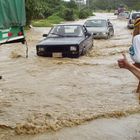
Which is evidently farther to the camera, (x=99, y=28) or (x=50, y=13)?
(x=50, y=13)

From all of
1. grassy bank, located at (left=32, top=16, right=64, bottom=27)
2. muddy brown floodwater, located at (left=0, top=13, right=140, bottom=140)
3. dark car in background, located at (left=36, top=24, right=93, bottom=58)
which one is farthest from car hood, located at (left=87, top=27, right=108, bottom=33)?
grassy bank, located at (left=32, top=16, right=64, bottom=27)

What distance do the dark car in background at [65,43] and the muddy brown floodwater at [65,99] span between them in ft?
0.87

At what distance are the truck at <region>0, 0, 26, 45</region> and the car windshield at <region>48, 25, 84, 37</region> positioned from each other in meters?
7.21

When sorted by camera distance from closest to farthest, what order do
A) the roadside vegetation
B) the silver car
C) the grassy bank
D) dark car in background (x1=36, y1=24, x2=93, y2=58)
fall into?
dark car in background (x1=36, y1=24, x2=93, y2=58), the silver car, the roadside vegetation, the grassy bank

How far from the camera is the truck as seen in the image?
28.8 ft

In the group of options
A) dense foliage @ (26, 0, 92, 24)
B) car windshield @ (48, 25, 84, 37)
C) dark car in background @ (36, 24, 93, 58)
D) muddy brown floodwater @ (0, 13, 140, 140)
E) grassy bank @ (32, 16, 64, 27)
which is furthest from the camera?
grassy bank @ (32, 16, 64, 27)

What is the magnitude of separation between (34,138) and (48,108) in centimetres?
198

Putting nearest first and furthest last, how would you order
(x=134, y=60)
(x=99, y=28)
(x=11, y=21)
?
(x=134, y=60) → (x=11, y=21) → (x=99, y=28)

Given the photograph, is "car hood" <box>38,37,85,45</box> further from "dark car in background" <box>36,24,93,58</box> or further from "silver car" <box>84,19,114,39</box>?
"silver car" <box>84,19,114,39</box>

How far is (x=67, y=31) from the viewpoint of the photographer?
1739cm

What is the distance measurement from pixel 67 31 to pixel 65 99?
769 cm

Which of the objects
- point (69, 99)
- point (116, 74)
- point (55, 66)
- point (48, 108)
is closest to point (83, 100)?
point (69, 99)

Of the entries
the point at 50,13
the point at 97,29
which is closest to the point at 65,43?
the point at 97,29

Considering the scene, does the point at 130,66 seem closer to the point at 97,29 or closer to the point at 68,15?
the point at 97,29
